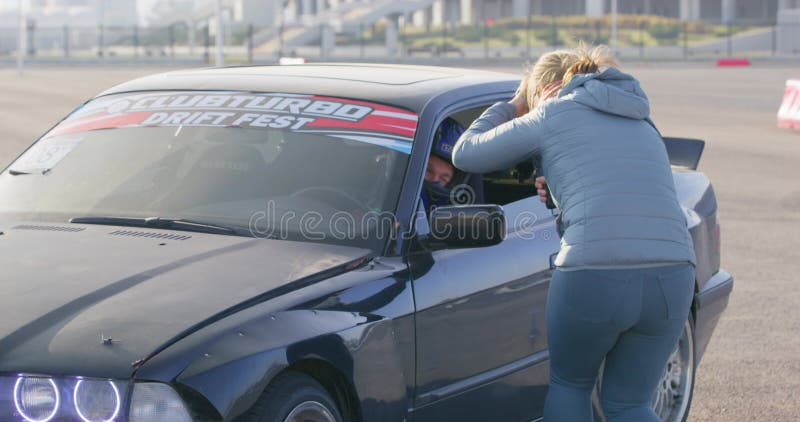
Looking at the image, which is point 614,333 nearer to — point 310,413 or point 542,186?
point 542,186

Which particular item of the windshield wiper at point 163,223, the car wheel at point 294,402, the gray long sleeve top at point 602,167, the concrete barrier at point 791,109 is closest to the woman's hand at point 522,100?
the gray long sleeve top at point 602,167

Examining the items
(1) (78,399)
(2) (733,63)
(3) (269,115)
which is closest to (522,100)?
(3) (269,115)

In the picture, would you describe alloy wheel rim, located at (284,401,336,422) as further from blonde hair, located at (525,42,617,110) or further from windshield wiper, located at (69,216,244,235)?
blonde hair, located at (525,42,617,110)

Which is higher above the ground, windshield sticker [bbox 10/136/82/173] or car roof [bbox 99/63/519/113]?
car roof [bbox 99/63/519/113]

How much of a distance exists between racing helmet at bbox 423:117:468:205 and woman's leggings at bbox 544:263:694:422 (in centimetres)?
109

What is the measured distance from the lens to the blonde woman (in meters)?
3.69

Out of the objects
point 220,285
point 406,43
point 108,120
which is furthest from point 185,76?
point 406,43

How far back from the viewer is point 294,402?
11.3 feet

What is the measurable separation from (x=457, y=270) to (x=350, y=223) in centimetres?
40

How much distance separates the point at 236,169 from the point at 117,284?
1054 mm

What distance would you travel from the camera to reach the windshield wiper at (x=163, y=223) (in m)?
4.22

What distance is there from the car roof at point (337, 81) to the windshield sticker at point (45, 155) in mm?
339

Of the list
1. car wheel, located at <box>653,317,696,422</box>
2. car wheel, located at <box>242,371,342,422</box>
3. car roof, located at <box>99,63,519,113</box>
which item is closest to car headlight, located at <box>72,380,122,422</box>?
car wheel, located at <box>242,371,342,422</box>

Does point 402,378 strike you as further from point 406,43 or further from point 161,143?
point 406,43
